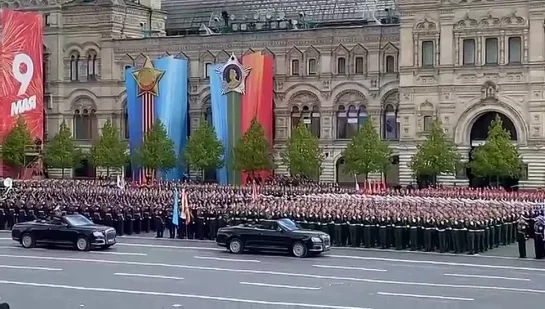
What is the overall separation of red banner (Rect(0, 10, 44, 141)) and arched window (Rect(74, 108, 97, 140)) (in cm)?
335

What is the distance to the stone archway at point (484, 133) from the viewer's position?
58.5 metres

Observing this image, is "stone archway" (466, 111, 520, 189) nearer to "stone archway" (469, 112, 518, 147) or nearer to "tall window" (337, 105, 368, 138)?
"stone archway" (469, 112, 518, 147)

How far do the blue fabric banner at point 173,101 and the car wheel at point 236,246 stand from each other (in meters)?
37.2

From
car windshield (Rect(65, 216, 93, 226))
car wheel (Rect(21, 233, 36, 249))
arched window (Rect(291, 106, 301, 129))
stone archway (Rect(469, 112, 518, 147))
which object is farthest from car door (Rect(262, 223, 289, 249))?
arched window (Rect(291, 106, 301, 129))

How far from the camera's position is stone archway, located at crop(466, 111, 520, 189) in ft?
192

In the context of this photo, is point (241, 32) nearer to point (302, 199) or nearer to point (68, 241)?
point (302, 199)

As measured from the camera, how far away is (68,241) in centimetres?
3269

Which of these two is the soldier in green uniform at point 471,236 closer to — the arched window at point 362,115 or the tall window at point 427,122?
the tall window at point 427,122

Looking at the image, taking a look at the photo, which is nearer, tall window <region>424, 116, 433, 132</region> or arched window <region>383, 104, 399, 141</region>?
tall window <region>424, 116, 433, 132</region>

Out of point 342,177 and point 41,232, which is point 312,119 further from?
point 41,232

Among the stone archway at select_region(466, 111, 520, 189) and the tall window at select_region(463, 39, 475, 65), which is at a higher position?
the tall window at select_region(463, 39, 475, 65)

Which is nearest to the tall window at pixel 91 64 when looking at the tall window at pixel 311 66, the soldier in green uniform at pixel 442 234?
the tall window at pixel 311 66

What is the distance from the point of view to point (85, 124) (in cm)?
7469

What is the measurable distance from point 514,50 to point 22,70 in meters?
33.0
